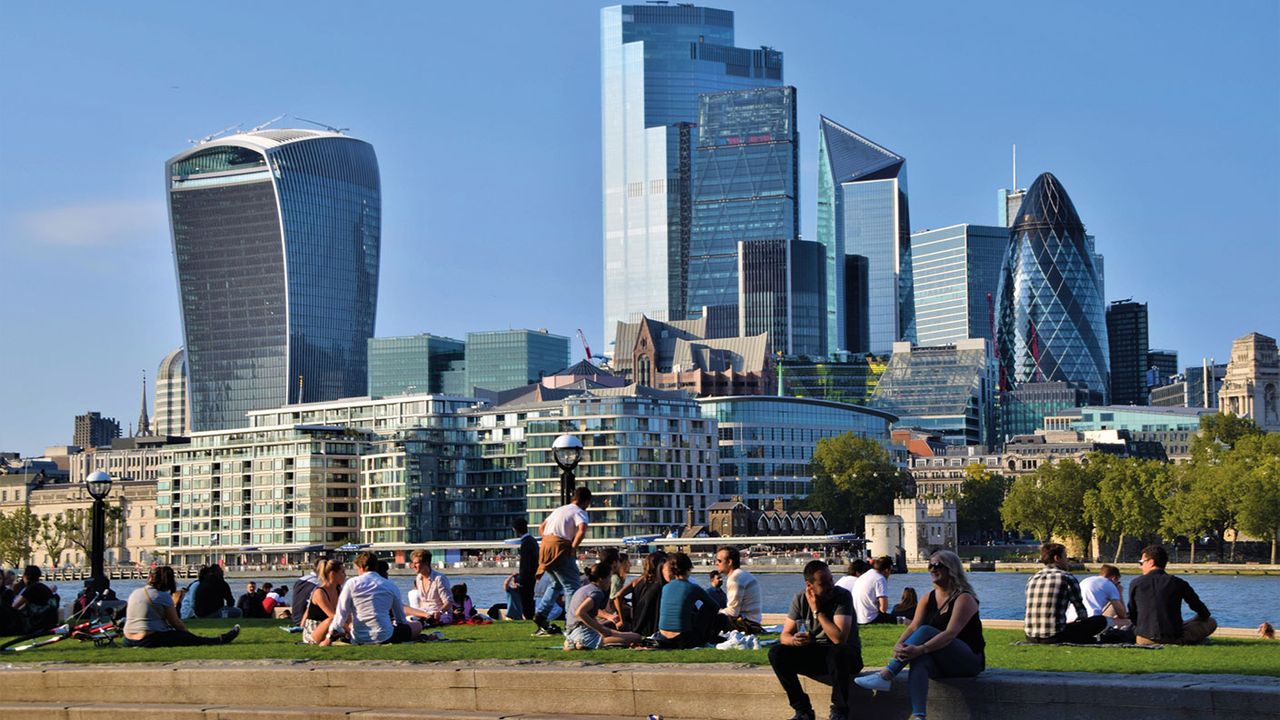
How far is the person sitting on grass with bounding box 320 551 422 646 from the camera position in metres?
27.2

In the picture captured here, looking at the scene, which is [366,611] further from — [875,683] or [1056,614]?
[1056,614]

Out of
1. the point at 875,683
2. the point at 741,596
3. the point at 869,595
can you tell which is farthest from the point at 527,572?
the point at 875,683

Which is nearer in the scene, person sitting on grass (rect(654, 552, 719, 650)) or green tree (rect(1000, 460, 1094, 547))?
person sitting on grass (rect(654, 552, 719, 650))

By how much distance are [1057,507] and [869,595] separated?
5262 inches

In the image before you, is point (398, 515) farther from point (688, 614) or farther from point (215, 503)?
point (688, 614)

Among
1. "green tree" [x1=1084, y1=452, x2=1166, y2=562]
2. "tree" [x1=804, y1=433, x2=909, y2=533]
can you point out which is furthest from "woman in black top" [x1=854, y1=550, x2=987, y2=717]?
"tree" [x1=804, y1=433, x2=909, y2=533]

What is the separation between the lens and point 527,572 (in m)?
35.0

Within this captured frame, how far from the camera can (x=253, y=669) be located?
25.0m

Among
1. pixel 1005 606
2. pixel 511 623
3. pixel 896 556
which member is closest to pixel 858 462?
pixel 896 556

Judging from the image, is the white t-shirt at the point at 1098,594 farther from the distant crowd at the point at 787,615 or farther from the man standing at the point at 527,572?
the man standing at the point at 527,572

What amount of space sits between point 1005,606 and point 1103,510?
7701cm

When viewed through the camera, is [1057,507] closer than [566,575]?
No

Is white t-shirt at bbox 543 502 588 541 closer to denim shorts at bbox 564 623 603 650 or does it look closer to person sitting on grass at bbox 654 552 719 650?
denim shorts at bbox 564 623 603 650

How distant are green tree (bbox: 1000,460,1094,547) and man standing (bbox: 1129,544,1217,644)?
135154mm
